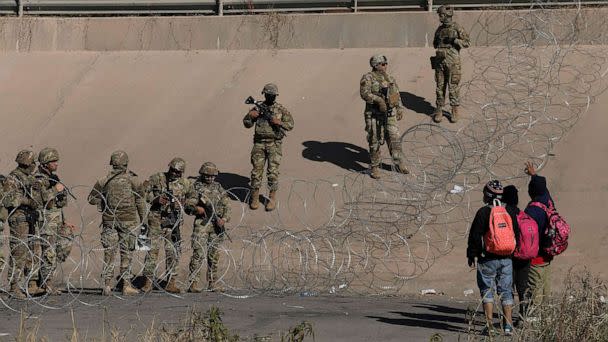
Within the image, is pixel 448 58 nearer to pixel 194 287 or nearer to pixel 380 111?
pixel 380 111

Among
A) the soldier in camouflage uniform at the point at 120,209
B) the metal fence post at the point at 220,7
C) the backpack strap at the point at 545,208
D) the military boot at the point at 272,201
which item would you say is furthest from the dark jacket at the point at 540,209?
the metal fence post at the point at 220,7

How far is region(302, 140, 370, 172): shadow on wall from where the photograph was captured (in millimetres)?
18781

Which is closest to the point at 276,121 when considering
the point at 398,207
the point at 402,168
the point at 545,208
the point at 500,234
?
the point at 402,168

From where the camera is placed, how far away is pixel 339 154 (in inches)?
756

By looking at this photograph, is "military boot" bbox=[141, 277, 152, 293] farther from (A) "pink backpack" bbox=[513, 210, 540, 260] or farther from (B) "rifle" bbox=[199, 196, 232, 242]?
(A) "pink backpack" bbox=[513, 210, 540, 260]

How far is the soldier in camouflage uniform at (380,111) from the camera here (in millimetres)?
17406

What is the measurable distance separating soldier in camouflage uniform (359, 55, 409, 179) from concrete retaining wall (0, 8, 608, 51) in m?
4.08

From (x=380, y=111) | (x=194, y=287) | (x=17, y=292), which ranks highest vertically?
(x=380, y=111)

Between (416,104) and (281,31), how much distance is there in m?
3.79

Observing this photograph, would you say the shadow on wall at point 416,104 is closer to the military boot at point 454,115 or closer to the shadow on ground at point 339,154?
the military boot at point 454,115

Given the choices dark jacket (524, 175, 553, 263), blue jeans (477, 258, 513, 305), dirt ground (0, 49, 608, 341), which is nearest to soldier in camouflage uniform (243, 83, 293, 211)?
dirt ground (0, 49, 608, 341)

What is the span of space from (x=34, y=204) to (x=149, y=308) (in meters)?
1.89

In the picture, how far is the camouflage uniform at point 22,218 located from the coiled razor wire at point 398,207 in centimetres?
11

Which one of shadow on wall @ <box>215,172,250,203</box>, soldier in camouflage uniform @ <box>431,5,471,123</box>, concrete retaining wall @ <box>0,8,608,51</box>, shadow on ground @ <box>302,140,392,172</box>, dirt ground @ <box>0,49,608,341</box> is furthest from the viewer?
concrete retaining wall @ <box>0,8,608,51</box>
